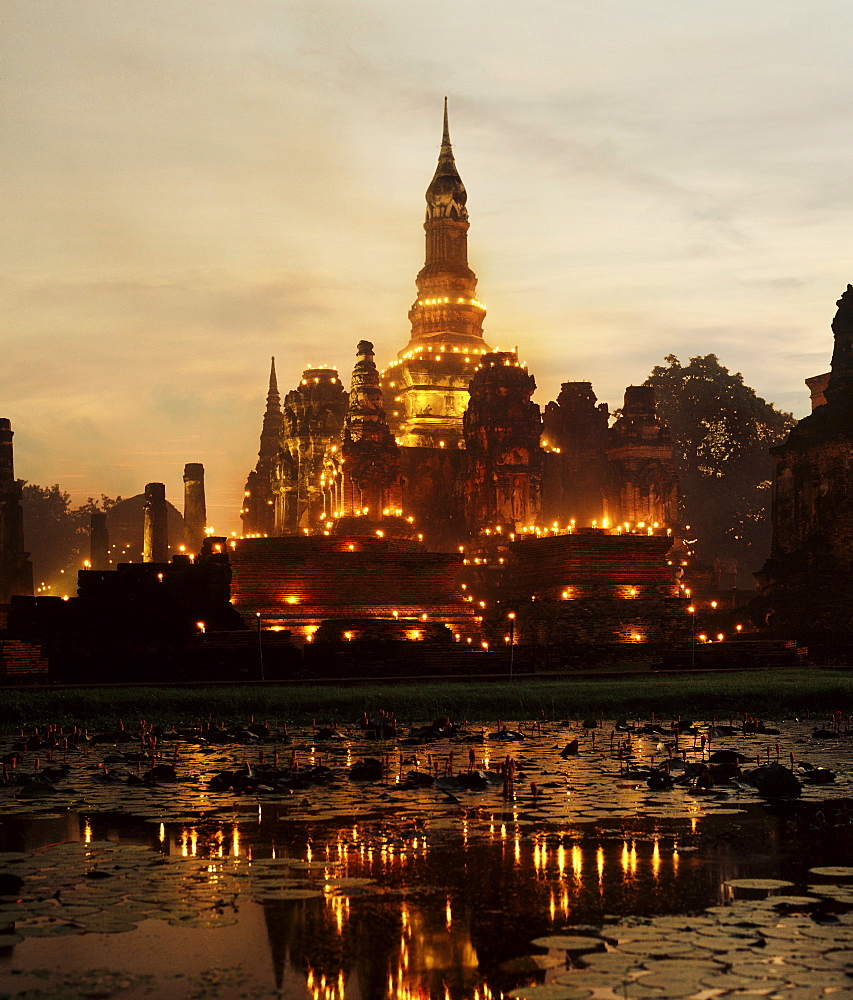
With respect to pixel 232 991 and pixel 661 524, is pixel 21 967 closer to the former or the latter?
pixel 232 991

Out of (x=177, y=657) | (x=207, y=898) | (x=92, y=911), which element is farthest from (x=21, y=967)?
(x=177, y=657)

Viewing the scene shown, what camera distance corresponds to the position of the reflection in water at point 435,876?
16.7ft

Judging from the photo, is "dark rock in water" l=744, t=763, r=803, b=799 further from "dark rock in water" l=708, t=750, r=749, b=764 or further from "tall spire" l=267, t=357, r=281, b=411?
"tall spire" l=267, t=357, r=281, b=411

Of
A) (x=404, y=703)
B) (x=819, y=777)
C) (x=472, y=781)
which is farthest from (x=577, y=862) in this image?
(x=404, y=703)

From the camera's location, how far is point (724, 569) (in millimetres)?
58406

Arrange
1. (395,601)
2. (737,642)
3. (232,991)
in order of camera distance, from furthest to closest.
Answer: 1. (395,601)
2. (737,642)
3. (232,991)

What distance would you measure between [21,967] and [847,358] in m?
33.6

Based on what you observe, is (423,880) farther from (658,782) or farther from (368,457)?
(368,457)

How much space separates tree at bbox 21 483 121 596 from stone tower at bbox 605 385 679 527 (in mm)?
41831

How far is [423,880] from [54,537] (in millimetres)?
83010

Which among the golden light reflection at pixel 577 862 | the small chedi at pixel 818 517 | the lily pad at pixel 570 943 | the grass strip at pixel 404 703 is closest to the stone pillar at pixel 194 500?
the small chedi at pixel 818 517

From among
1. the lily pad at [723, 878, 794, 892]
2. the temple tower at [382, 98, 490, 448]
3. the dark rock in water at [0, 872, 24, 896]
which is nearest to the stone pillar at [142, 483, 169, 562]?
the temple tower at [382, 98, 490, 448]

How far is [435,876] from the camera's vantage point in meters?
6.63

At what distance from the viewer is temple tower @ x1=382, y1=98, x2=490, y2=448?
5556cm
